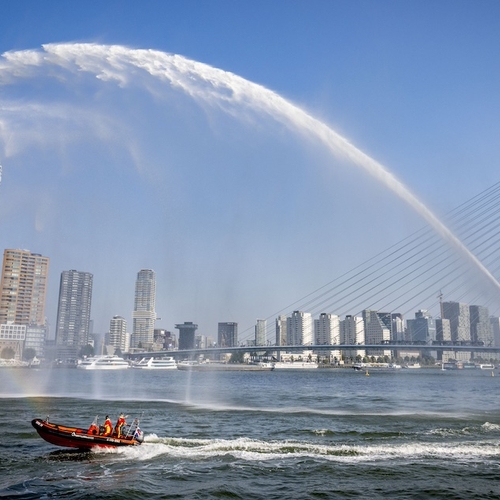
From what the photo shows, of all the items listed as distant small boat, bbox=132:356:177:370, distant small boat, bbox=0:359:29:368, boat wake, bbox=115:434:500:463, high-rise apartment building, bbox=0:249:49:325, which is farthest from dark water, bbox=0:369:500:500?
high-rise apartment building, bbox=0:249:49:325

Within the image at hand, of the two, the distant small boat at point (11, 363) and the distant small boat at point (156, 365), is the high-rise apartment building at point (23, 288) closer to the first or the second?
the distant small boat at point (11, 363)

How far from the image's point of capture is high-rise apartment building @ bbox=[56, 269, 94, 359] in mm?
164250

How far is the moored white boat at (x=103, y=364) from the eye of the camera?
524ft

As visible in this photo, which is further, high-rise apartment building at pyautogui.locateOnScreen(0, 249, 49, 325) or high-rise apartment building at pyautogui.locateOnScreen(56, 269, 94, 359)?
high-rise apartment building at pyautogui.locateOnScreen(0, 249, 49, 325)

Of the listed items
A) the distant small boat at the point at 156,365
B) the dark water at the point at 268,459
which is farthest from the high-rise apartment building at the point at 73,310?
the dark water at the point at 268,459

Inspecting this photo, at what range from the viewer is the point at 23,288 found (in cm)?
19300

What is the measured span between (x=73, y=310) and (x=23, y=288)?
3394cm

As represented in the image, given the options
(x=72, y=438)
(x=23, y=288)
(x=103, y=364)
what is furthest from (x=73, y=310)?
(x=72, y=438)

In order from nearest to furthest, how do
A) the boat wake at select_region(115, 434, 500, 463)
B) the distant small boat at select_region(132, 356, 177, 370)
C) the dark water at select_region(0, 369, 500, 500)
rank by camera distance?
the dark water at select_region(0, 369, 500, 500) < the boat wake at select_region(115, 434, 500, 463) < the distant small boat at select_region(132, 356, 177, 370)

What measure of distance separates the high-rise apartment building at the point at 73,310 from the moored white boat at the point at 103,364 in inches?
453

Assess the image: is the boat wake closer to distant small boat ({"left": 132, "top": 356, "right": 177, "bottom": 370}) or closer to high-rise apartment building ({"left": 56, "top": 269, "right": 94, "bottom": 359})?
high-rise apartment building ({"left": 56, "top": 269, "right": 94, "bottom": 359})

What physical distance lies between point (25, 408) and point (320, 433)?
27236 mm

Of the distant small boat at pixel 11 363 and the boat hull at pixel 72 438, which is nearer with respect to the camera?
the boat hull at pixel 72 438

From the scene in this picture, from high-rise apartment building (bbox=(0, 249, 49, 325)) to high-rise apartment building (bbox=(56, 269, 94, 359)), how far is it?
1553cm
